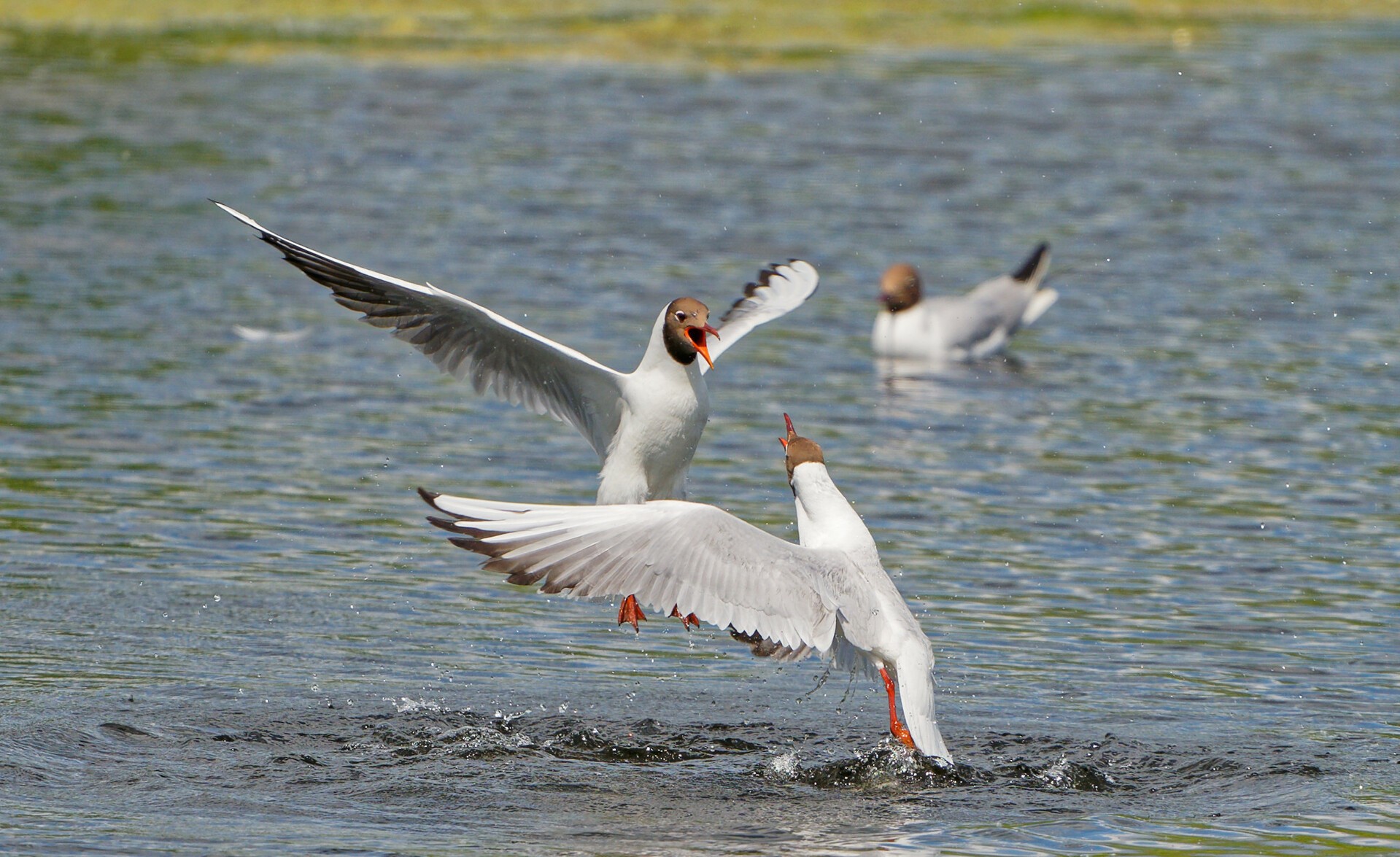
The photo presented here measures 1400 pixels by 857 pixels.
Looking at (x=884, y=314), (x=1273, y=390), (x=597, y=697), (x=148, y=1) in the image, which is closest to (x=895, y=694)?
(x=597, y=697)

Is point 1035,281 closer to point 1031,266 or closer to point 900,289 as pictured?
point 1031,266

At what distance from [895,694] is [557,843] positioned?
2.22 metres

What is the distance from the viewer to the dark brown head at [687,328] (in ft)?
25.9

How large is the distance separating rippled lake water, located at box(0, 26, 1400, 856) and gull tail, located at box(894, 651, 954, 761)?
0.15m

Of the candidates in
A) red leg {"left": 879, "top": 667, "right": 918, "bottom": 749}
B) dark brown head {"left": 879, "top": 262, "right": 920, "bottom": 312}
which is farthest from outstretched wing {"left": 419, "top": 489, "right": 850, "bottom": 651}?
dark brown head {"left": 879, "top": 262, "right": 920, "bottom": 312}

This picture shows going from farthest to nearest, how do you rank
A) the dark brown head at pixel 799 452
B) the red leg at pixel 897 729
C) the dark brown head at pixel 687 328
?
the dark brown head at pixel 687 328
the dark brown head at pixel 799 452
the red leg at pixel 897 729

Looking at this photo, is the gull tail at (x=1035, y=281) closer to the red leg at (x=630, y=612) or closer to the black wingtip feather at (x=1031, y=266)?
the black wingtip feather at (x=1031, y=266)

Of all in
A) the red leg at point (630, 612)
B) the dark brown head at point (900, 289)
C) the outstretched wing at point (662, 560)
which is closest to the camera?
the outstretched wing at point (662, 560)

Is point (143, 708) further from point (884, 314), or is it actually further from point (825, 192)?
point (825, 192)

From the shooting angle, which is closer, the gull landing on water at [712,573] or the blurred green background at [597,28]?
the gull landing on water at [712,573]

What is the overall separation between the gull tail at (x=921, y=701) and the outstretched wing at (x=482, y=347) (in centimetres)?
176

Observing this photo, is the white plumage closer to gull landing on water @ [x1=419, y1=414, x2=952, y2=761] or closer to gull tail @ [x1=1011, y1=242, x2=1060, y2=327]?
gull landing on water @ [x1=419, y1=414, x2=952, y2=761]

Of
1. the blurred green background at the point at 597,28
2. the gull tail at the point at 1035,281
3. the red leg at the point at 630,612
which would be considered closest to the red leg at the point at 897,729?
the red leg at the point at 630,612

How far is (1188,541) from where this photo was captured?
989cm
